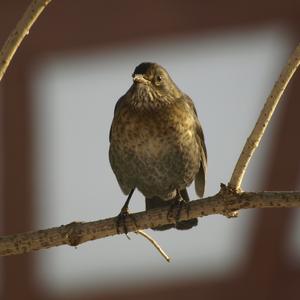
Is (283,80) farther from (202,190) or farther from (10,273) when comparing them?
(10,273)

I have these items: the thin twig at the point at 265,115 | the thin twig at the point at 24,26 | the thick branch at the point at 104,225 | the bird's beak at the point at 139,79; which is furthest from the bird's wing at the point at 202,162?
the thin twig at the point at 24,26

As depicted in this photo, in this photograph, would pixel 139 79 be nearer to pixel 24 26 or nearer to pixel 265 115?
pixel 265 115

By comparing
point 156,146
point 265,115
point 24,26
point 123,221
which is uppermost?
point 156,146

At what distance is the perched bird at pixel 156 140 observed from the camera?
666 centimetres

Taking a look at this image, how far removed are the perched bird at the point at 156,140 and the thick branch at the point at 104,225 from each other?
1141 millimetres

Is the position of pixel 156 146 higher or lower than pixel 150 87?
lower

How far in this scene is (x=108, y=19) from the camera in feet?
29.7

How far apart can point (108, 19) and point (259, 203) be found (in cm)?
425

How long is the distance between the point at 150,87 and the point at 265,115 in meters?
1.98

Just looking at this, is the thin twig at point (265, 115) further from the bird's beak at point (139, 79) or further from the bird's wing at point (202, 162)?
the bird's wing at point (202, 162)

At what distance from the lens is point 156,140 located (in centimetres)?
664

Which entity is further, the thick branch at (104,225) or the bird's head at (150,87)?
the bird's head at (150,87)

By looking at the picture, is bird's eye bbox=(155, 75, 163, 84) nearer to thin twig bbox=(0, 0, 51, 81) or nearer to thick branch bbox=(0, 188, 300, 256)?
thick branch bbox=(0, 188, 300, 256)

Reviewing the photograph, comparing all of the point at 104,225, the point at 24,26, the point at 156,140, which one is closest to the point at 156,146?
the point at 156,140
